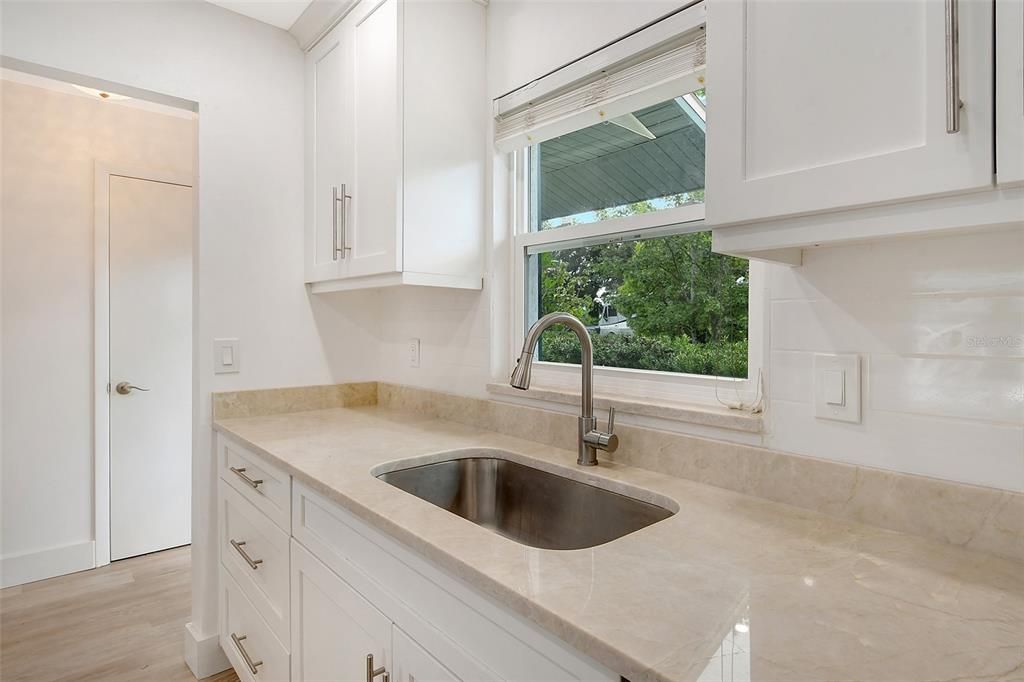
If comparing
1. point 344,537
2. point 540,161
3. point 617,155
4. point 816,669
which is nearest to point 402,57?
point 540,161

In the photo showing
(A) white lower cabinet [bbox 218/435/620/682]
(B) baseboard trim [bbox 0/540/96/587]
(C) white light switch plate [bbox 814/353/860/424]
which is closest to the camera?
(A) white lower cabinet [bbox 218/435/620/682]

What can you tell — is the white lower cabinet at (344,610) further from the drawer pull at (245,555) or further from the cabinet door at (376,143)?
the cabinet door at (376,143)

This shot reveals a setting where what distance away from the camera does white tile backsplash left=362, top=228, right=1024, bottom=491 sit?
0.88 meters

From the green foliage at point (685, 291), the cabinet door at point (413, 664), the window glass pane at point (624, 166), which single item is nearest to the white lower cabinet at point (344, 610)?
the cabinet door at point (413, 664)

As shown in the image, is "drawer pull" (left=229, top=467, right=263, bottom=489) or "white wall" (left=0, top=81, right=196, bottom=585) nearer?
"drawer pull" (left=229, top=467, right=263, bottom=489)

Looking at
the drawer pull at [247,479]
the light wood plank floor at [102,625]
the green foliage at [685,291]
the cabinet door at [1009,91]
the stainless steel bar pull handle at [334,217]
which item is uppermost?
the stainless steel bar pull handle at [334,217]

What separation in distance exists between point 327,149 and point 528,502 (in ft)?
4.98

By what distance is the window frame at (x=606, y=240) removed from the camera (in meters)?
1.29

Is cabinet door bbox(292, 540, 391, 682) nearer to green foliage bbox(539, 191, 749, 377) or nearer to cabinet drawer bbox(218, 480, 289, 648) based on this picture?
cabinet drawer bbox(218, 480, 289, 648)

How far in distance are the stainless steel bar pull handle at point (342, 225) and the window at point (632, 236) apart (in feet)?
1.98

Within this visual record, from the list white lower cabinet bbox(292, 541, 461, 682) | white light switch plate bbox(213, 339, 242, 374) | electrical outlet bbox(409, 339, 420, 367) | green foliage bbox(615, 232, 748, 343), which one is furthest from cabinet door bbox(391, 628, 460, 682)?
white light switch plate bbox(213, 339, 242, 374)

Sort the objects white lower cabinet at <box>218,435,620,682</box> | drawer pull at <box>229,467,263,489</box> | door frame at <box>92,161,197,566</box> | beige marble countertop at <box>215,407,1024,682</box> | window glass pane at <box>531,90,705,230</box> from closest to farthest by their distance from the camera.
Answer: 1. beige marble countertop at <box>215,407,1024,682</box>
2. white lower cabinet at <box>218,435,620,682</box>
3. window glass pane at <box>531,90,705,230</box>
4. drawer pull at <box>229,467,263,489</box>
5. door frame at <box>92,161,197,566</box>

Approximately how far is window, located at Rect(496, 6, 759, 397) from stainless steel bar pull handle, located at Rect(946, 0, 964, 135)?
24.4 inches

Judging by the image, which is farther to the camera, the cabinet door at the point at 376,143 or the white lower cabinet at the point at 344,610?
the cabinet door at the point at 376,143
